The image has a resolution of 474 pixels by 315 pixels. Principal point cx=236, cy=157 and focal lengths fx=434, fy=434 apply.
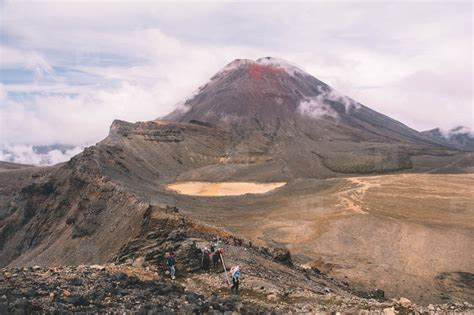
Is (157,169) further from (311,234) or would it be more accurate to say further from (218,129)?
(311,234)

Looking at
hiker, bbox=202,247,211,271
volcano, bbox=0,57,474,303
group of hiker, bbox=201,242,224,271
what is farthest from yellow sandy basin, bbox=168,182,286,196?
hiker, bbox=202,247,211,271

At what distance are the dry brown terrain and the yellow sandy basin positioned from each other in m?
17.9

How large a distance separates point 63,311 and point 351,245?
41.0 m

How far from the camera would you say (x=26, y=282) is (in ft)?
49.9

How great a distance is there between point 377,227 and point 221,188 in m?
56.7

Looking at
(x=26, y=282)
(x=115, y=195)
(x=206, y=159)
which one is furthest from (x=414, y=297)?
(x=206, y=159)

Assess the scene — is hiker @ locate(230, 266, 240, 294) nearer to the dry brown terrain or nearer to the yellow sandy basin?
the dry brown terrain

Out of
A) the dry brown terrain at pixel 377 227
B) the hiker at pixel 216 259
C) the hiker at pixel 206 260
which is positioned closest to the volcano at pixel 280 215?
the dry brown terrain at pixel 377 227

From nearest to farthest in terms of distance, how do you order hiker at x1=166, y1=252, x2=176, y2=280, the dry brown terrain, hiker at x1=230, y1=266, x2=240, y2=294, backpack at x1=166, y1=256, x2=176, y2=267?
hiker at x1=230, y1=266, x2=240, y2=294
hiker at x1=166, y1=252, x2=176, y2=280
backpack at x1=166, y1=256, x2=176, y2=267
the dry brown terrain

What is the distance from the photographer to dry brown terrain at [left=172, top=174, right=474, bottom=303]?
40.5 m

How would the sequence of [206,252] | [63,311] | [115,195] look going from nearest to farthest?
1. [63,311]
2. [206,252]
3. [115,195]

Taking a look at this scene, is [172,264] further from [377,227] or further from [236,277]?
[377,227]

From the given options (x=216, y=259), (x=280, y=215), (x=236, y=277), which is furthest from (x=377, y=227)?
(x=236, y=277)

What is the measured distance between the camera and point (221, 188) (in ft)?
349
